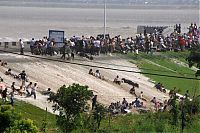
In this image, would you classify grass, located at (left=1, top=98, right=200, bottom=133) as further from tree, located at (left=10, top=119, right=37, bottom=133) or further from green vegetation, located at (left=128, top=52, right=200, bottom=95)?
green vegetation, located at (left=128, top=52, right=200, bottom=95)

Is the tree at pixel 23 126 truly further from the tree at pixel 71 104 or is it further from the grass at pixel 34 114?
the grass at pixel 34 114

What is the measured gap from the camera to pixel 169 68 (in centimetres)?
4775

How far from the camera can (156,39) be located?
52.4 metres

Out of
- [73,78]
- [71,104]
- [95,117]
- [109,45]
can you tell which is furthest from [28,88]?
[109,45]

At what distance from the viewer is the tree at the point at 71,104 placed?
25.8 metres

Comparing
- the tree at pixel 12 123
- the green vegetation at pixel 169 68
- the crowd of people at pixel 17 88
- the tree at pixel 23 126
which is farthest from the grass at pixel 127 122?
the green vegetation at pixel 169 68

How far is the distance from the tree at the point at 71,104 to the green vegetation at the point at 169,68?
15.9 meters

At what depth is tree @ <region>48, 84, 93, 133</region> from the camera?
84.6 feet

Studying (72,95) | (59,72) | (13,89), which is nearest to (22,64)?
(59,72)

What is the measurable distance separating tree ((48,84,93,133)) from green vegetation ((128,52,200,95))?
1590cm

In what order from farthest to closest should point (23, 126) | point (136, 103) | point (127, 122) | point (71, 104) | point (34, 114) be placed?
1. point (136, 103)
2. point (127, 122)
3. point (34, 114)
4. point (71, 104)
5. point (23, 126)

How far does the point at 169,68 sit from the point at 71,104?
22537 mm

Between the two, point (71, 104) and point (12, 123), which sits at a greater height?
point (12, 123)

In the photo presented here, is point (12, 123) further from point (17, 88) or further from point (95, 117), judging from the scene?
point (17, 88)
